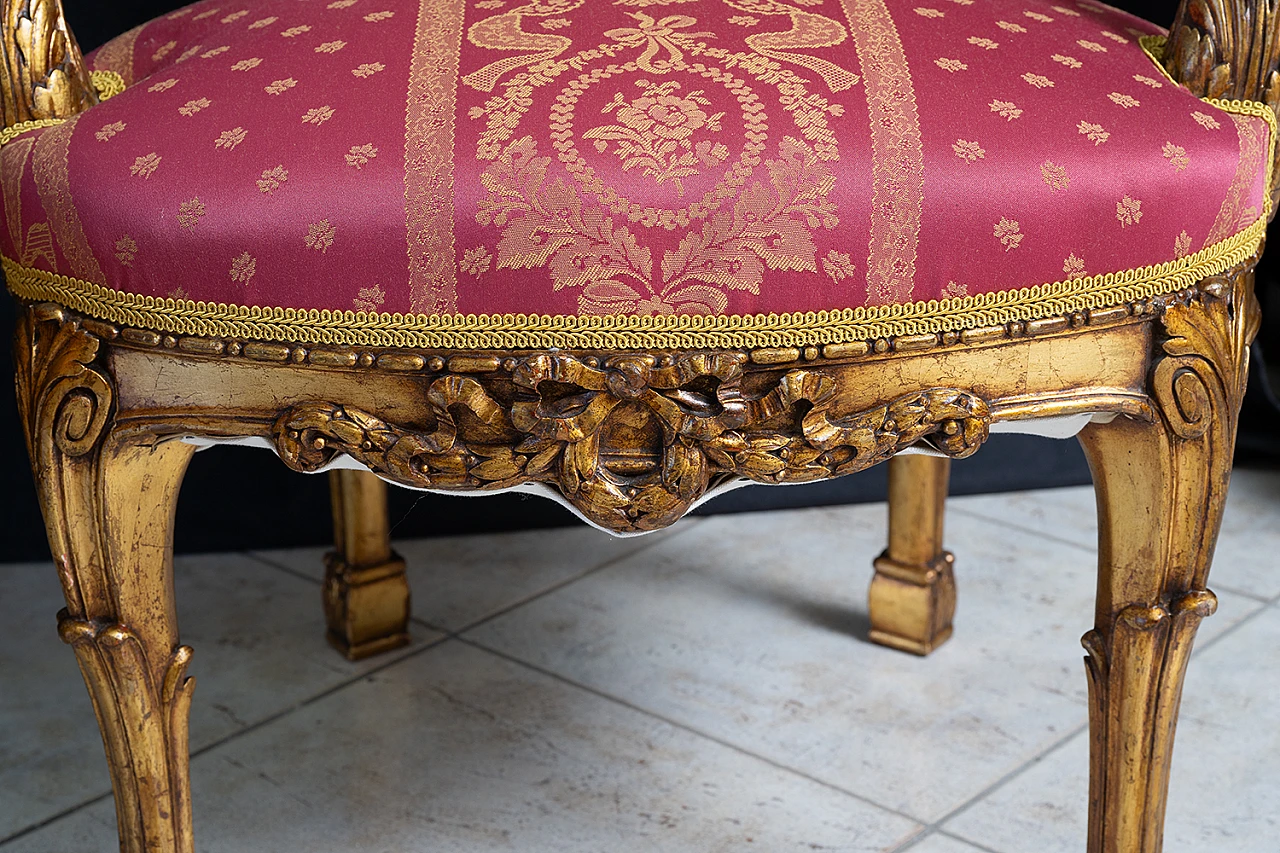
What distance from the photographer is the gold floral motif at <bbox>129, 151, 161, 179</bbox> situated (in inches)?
24.4

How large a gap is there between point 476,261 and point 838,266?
Answer: 15 cm

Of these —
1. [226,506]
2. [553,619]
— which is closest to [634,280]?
[553,619]

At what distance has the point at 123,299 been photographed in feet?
2.08

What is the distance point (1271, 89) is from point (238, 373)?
51 centimetres

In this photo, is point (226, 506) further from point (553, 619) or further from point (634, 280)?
point (634, 280)

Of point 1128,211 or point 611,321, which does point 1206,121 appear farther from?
point 611,321

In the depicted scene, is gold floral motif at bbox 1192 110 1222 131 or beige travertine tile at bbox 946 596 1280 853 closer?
gold floral motif at bbox 1192 110 1222 131

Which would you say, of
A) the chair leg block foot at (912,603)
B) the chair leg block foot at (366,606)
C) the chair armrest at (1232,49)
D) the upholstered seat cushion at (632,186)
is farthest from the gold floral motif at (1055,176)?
the chair leg block foot at (366,606)

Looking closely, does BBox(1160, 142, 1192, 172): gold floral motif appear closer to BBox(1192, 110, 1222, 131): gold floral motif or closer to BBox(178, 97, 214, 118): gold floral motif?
BBox(1192, 110, 1222, 131): gold floral motif

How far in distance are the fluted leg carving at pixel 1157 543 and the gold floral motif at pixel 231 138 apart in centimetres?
42

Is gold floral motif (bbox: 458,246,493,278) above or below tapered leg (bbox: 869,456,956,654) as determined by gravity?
above

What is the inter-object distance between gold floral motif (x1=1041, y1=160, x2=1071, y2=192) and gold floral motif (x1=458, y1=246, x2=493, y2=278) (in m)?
0.24

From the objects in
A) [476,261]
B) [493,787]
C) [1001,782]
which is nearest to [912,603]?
[1001,782]

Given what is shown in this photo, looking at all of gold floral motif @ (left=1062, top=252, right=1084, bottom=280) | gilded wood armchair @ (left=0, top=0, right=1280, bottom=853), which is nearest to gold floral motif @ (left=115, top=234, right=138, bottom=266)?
gilded wood armchair @ (left=0, top=0, right=1280, bottom=853)
